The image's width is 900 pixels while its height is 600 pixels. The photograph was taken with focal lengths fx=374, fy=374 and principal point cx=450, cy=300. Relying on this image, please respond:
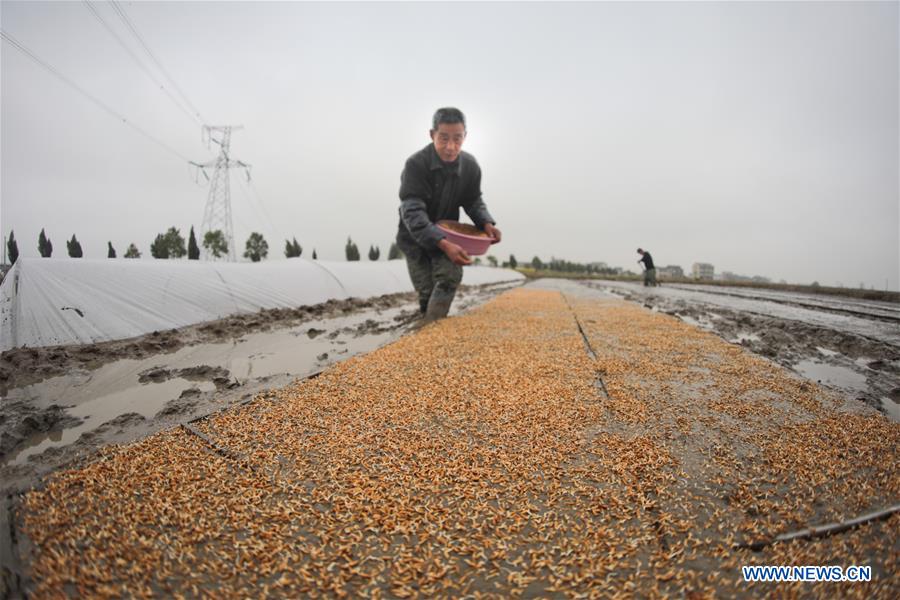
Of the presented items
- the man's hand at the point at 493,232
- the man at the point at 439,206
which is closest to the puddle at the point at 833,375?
the man at the point at 439,206

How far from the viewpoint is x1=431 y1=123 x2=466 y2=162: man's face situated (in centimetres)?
474

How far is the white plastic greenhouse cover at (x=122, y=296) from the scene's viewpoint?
354cm

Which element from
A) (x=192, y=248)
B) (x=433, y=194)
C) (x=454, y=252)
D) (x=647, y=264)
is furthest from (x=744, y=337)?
(x=192, y=248)

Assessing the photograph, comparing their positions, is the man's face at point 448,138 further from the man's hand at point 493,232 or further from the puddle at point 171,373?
the puddle at point 171,373

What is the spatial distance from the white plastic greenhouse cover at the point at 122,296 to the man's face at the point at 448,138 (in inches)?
153

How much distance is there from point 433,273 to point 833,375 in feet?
13.7

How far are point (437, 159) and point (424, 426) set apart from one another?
161 inches

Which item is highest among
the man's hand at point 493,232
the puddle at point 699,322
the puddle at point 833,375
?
the man's hand at point 493,232

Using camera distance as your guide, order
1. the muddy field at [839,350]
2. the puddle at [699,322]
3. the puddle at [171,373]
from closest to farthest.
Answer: the puddle at [171,373], the muddy field at [839,350], the puddle at [699,322]

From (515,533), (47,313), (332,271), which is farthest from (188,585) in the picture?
(332,271)

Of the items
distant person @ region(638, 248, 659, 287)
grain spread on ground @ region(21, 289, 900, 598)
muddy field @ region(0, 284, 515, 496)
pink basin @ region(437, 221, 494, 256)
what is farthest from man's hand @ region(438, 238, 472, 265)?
distant person @ region(638, 248, 659, 287)

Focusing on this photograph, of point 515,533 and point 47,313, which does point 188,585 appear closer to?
point 515,533

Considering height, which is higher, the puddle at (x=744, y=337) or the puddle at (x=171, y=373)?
the puddle at (x=171, y=373)

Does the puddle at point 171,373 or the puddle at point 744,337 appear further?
the puddle at point 744,337
